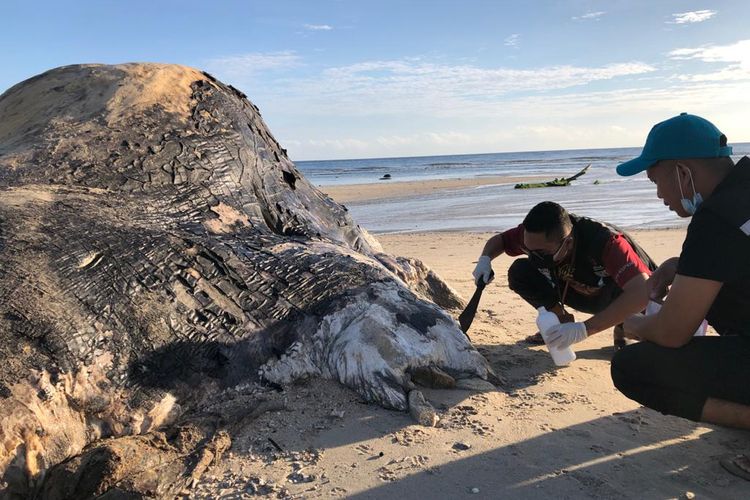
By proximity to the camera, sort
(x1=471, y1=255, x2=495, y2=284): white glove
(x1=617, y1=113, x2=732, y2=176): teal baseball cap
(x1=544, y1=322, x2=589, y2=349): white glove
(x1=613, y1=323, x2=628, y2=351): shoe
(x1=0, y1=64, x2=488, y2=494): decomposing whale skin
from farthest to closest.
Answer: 1. (x1=471, y1=255, x2=495, y2=284): white glove
2. (x1=613, y1=323, x2=628, y2=351): shoe
3. (x1=544, y1=322, x2=589, y2=349): white glove
4. (x1=0, y1=64, x2=488, y2=494): decomposing whale skin
5. (x1=617, y1=113, x2=732, y2=176): teal baseball cap

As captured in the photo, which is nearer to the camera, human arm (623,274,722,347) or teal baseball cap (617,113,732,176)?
human arm (623,274,722,347)

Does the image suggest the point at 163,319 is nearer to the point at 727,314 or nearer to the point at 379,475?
the point at 379,475

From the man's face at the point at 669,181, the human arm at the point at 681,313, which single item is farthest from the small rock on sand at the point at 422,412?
the man's face at the point at 669,181

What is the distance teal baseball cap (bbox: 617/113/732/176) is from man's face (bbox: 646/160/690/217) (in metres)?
0.04

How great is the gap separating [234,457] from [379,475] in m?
0.63

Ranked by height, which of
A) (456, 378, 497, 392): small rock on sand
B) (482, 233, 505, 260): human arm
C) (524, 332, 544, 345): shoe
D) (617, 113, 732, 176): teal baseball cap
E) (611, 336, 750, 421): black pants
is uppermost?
(617, 113, 732, 176): teal baseball cap

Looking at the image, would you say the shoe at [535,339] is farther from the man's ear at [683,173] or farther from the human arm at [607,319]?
the man's ear at [683,173]

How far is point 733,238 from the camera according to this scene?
2299 mm

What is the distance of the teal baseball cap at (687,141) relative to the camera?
247 centimetres

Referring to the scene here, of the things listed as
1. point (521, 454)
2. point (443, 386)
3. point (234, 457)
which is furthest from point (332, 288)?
point (521, 454)

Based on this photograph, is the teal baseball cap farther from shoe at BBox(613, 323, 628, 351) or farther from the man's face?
shoe at BBox(613, 323, 628, 351)

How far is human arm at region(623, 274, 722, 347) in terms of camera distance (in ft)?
7.70

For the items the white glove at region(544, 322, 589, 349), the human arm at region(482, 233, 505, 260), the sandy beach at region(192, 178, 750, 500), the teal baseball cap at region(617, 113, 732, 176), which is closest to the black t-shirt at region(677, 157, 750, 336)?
the teal baseball cap at region(617, 113, 732, 176)

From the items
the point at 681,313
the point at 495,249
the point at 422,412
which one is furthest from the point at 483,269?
the point at 681,313
